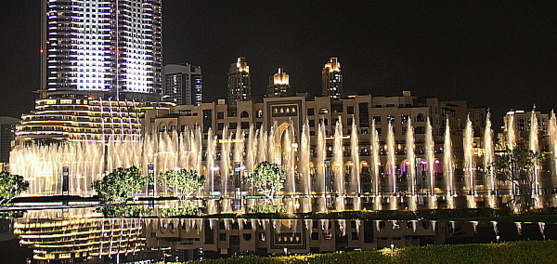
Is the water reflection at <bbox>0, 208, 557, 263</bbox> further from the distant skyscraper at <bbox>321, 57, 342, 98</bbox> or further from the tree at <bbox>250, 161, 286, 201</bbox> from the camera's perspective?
the distant skyscraper at <bbox>321, 57, 342, 98</bbox>

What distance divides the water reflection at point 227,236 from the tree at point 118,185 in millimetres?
12829

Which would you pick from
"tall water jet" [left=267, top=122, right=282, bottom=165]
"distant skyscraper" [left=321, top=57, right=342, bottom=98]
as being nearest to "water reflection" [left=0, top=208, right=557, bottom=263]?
"tall water jet" [left=267, top=122, right=282, bottom=165]

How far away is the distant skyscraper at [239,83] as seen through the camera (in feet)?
527

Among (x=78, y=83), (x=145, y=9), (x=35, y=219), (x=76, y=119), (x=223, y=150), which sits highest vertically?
(x=145, y=9)

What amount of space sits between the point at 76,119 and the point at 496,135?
271ft

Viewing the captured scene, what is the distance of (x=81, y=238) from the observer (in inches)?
797

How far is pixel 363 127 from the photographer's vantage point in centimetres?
8706

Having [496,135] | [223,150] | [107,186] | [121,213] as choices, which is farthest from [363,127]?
[121,213]

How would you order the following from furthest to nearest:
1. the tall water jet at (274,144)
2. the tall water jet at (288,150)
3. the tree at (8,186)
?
the tall water jet at (274,144), the tall water jet at (288,150), the tree at (8,186)

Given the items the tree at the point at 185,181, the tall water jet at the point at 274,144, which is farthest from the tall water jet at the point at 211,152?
the tree at the point at 185,181

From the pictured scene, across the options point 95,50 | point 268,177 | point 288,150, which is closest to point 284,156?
point 288,150

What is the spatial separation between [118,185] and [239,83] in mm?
131160

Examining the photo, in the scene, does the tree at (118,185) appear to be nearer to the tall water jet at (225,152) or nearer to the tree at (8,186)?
the tree at (8,186)

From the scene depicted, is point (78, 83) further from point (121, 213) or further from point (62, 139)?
point (121, 213)
